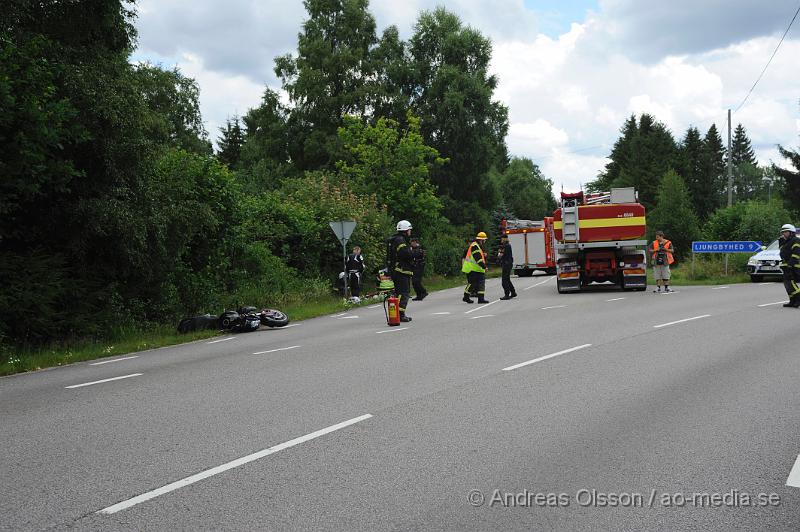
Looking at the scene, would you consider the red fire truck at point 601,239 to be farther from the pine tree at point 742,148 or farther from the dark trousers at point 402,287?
the pine tree at point 742,148

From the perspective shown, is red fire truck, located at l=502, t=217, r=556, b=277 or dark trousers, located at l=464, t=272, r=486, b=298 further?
red fire truck, located at l=502, t=217, r=556, b=277

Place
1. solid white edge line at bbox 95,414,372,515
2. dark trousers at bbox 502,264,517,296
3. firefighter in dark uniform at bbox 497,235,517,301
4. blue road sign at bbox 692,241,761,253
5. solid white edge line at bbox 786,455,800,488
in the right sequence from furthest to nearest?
blue road sign at bbox 692,241,761,253
dark trousers at bbox 502,264,517,296
firefighter in dark uniform at bbox 497,235,517,301
solid white edge line at bbox 786,455,800,488
solid white edge line at bbox 95,414,372,515

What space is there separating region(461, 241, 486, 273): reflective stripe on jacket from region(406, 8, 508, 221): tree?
30.7 meters

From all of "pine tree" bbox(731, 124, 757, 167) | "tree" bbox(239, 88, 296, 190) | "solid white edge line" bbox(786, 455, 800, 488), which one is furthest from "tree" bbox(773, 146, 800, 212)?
"pine tree" bbox(731, 124, 757, 167)

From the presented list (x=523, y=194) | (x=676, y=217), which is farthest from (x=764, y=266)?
(x=523, y=194)

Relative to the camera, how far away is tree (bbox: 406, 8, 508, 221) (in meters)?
50.8

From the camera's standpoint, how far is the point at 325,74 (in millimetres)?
49281

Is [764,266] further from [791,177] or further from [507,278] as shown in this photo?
[791,177]

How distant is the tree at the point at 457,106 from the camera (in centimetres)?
5081

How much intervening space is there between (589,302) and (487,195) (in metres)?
35.8

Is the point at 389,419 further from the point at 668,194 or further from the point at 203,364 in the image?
the point at 668,194

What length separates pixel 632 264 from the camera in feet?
75.7

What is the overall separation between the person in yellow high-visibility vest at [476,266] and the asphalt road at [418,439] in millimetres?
9069

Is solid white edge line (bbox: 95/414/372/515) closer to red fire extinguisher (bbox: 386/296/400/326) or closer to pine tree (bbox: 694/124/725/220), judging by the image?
red fire extinguisher (bbox: 386/296/400/326)
